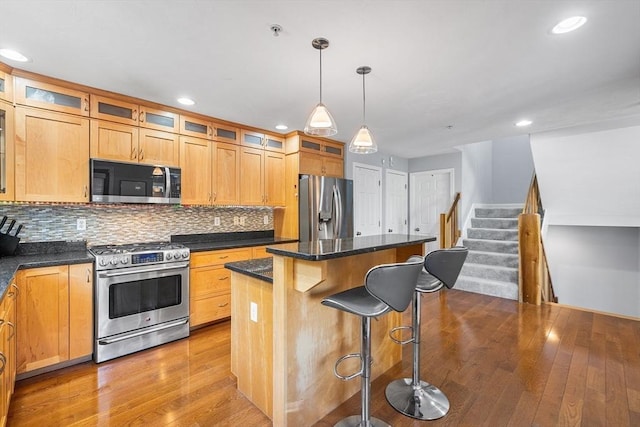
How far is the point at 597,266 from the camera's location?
5273mm

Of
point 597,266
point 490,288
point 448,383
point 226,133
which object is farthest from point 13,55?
point 597,266

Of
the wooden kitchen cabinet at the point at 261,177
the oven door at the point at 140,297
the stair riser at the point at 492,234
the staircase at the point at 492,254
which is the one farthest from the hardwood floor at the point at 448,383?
the stair riser at the point at 492,234

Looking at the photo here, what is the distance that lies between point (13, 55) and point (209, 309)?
271 centimetres

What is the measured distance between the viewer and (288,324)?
1668 millimetres

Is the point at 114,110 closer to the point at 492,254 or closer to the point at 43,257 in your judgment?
the point at 43,257

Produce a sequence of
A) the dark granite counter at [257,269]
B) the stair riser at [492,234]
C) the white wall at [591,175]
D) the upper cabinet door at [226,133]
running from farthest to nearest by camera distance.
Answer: the stair riser at [492,234], the white wall at [591,175], the upper cabinet door at [226,133], the dark granite counter at [257,269]

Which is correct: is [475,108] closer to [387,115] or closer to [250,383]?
[387,115]

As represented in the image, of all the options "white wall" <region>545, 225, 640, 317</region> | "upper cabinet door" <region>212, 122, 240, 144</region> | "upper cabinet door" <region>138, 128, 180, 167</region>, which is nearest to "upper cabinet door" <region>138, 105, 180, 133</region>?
"upper cabinet door" <region>138, 128, 180, 167</region>

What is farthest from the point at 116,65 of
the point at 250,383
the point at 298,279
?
the point at 250,383

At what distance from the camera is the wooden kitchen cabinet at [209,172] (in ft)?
11.0

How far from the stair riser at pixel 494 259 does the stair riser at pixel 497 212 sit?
1317 mm

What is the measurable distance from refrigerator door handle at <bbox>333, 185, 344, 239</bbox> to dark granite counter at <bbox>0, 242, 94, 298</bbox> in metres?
2.92

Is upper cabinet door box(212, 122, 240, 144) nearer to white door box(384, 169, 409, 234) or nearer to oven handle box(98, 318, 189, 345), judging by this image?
oven handle box(98, 318, 189, 345)

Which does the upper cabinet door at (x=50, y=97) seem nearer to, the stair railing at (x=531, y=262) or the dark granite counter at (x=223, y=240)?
the dark granite counter at (x=223, y=240)
